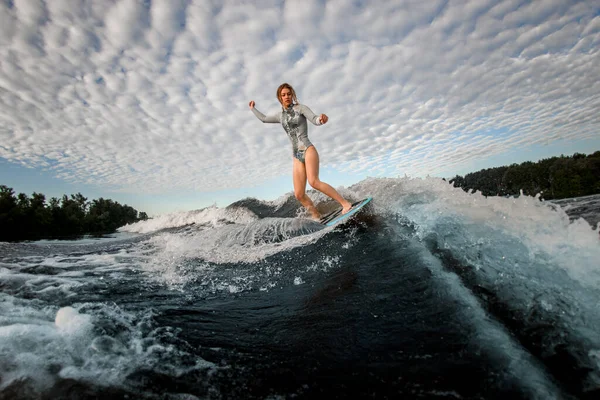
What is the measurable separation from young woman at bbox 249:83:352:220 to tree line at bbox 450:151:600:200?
40.1 m

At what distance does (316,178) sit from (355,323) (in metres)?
3.72

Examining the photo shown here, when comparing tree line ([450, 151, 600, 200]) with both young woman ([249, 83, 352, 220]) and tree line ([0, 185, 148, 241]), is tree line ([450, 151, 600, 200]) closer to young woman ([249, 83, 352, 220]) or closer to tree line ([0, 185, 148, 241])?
young woman ([249, 83, 352, 220])

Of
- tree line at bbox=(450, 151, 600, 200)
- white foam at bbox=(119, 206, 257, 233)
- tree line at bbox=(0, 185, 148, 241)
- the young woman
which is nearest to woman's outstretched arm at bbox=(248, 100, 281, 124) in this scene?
the young woman

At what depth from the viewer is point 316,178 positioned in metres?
5.62

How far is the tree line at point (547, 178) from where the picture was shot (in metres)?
43.4

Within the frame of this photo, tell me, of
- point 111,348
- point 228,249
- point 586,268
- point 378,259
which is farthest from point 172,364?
point 228,249

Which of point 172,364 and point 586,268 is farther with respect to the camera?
point 586,268

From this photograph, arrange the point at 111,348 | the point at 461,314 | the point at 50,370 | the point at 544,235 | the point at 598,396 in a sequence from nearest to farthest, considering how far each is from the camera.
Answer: the point at 598,396
the point at 50,370
the point at 111,348
the point at 461,314
the point at 544,235

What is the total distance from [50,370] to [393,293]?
246cm

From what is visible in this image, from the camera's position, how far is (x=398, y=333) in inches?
76.1

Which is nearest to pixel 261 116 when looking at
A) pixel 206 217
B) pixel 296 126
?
pixel 296 126

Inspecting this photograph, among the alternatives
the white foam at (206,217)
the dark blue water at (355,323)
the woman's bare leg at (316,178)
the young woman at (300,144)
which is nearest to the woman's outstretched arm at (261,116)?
the young woman at (300,144)

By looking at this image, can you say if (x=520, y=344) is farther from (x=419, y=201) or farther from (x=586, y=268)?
(x=419, y=201)

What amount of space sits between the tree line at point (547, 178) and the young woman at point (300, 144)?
4006 centimetres
